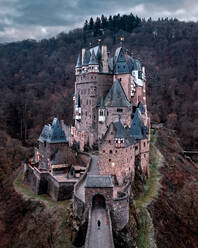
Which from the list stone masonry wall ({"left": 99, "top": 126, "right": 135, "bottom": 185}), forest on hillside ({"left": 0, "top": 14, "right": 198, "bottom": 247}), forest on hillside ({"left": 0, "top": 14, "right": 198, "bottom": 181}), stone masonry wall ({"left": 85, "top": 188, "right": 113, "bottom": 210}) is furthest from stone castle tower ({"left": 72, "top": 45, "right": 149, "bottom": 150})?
forest on hillside ({"left": 0, "top": 14, "right": 198, "bottom": 181})

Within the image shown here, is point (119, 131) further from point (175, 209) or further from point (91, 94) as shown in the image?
point (91, 94)

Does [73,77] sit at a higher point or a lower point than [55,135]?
higher

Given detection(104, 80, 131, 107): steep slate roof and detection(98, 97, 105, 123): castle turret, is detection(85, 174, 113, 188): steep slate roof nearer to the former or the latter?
detection(98, 97, 105, 123): castle turret

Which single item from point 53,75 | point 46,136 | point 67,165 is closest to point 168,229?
point 67,165

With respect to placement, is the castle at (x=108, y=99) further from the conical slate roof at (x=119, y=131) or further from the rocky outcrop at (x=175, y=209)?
the conical slate roof at (x=119, y=131)

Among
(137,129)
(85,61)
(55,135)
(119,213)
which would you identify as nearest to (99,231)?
(119,213)

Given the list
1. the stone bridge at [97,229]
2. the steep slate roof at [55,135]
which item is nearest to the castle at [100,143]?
the steep slate roof at [55,135]

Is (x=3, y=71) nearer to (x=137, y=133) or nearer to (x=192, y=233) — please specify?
(x=137, y=133)
